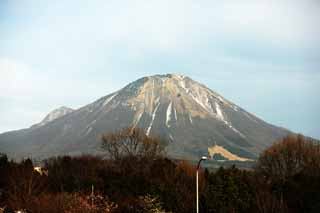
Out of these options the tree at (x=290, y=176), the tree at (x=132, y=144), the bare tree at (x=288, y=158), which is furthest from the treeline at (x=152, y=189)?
the tree at (x=132, y=144)

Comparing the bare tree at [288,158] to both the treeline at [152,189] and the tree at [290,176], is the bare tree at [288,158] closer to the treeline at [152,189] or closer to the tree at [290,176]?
the tree at [290,176]

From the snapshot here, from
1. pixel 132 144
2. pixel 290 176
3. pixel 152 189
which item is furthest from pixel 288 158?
pixel 152 189

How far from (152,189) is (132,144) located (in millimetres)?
43915

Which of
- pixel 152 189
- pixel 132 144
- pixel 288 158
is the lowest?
pixel 152 189

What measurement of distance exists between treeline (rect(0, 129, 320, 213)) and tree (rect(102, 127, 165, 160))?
1133 cm

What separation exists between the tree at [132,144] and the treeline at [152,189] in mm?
11328

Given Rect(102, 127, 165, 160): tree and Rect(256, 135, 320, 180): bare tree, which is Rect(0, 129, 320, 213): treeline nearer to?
Rect(256, 135, 320, 180): bare tree

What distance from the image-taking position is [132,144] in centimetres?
8831

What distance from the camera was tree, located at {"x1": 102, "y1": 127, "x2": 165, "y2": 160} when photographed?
8006 cm

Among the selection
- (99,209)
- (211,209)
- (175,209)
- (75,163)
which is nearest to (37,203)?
(99,209)

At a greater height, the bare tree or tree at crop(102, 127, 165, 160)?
tree at crop(102, 127, 165, 160)

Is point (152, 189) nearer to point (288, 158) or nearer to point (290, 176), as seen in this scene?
point (290, 176)

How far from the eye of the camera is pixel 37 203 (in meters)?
31.6

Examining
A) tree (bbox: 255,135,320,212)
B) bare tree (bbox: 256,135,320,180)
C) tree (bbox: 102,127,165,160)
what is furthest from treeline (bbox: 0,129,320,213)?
tree (bbox: 102,127,165,160)
